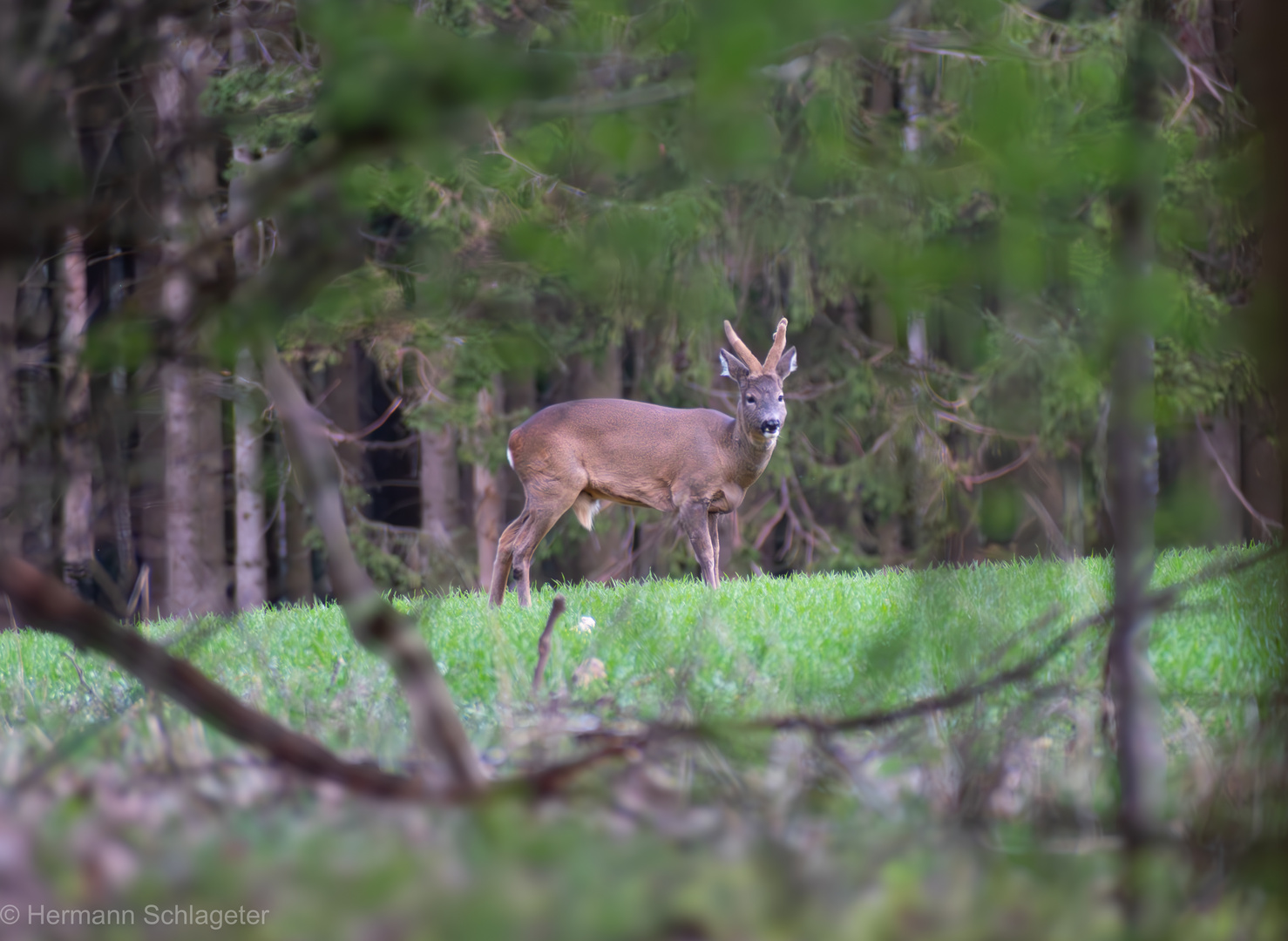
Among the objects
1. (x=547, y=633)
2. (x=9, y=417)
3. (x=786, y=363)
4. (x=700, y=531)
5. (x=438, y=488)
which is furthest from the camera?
(x=438, y=488)

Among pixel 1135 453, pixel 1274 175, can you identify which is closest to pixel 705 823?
pixel 1135 453

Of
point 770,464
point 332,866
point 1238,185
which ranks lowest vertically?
point 770,464

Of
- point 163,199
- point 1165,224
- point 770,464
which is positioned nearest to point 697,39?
point 1165,224

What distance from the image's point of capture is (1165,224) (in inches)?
64.2

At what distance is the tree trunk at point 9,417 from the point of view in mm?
1836

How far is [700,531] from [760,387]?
1.16m

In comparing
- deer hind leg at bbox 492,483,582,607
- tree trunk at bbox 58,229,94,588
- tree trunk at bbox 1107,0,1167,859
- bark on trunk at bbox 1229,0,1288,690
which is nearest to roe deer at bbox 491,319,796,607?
deer hind leg at bbox 492,483,582,607

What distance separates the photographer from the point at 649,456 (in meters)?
8.84

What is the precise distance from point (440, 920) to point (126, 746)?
120 centimetres

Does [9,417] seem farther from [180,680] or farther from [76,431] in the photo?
[180,680]

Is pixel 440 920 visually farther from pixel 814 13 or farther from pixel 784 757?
pixel 814 13

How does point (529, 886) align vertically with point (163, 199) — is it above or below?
below

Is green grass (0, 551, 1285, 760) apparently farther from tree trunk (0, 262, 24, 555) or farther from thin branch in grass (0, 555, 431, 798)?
thin branch in grass (0, 555, 431, 798)

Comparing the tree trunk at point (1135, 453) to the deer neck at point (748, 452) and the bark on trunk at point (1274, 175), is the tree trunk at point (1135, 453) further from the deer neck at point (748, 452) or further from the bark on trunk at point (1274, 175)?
the deer neck at point (748, 452)
